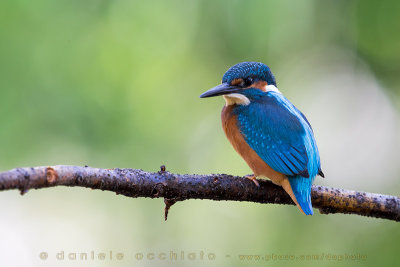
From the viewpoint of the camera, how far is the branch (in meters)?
2.01

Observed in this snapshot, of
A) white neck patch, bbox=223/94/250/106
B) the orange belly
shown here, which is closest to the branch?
the orange belly

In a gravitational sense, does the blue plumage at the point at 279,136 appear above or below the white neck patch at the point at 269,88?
below

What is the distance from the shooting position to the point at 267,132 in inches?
142

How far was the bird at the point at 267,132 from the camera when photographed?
3348mm

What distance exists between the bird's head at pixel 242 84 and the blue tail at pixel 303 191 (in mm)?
804

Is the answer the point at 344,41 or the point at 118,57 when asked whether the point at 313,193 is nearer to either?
the point at 118,57

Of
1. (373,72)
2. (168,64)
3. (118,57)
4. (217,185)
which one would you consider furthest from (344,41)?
(217,185)

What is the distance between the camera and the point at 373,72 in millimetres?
5957

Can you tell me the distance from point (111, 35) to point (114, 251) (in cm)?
236

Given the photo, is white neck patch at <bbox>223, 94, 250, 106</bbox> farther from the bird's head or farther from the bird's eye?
the bird's eye

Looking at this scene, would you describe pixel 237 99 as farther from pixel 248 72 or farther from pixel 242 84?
pixel 248 72

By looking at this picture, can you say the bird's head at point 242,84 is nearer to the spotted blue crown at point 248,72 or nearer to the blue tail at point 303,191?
the spotted blue crown at point 248,72

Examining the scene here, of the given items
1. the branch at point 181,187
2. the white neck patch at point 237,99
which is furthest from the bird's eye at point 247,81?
the branch at point 181,187

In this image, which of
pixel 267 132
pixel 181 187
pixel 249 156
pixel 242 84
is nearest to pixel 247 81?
pixel 242 84
